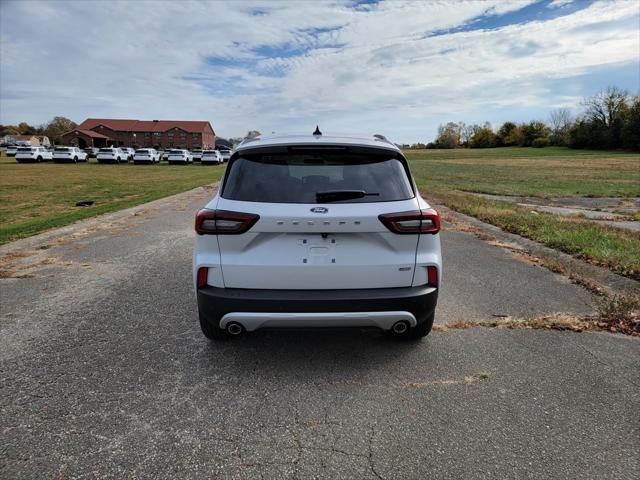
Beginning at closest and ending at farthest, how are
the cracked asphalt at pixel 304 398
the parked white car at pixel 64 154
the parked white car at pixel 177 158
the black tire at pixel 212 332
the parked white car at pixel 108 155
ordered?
the cracked asphalt at pixel 304 398, the black tire at pixel 212 332, the parked white car at pixel 64 154, the parked white car at pixel 108 155, the parked white car at pixel 177 158

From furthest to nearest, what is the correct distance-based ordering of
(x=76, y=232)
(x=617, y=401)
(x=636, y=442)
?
(x=76, y=232)
(x=617, y=401)
(x=636, y=442)

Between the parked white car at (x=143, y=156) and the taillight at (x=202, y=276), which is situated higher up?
the parked white car at (x=143, y=156)

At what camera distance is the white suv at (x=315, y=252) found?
310cm

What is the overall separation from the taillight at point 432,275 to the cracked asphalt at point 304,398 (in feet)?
2.20

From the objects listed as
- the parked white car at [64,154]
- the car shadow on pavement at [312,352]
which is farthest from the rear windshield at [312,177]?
the parked white car at [64,154]

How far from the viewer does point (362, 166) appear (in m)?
3.37

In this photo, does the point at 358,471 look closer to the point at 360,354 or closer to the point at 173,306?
the point at 360,354

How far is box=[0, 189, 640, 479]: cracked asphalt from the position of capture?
2361 millimetres

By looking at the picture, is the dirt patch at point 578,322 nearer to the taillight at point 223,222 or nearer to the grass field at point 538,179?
the taillight at point 223,222

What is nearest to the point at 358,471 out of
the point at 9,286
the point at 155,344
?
the point at 155,344

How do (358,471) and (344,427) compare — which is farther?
(344,427)

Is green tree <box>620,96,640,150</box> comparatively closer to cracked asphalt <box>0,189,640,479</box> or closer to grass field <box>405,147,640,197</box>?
grass field <box>405,147,640,197</box>

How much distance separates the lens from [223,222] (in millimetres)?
3129

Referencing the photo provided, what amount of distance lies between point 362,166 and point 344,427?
6.09 feet
